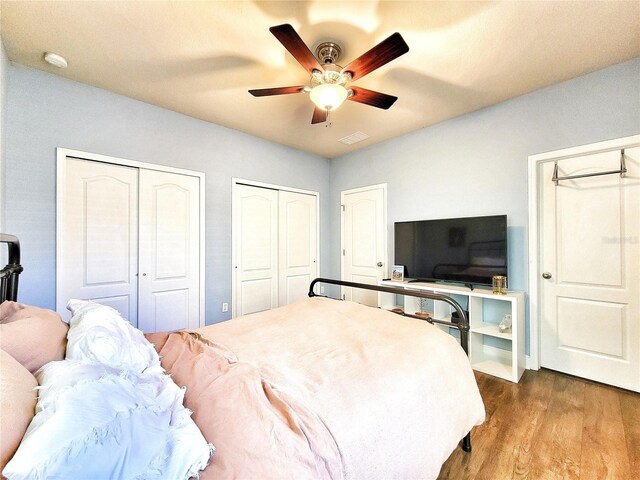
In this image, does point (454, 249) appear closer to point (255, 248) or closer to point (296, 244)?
point (296, 244)

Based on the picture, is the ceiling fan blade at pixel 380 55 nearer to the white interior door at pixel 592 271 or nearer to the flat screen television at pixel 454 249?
the flat screen television at pixel 454 249

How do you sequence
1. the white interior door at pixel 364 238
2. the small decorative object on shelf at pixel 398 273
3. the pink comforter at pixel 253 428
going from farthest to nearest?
the white interior door at pixel 364 238
the small decorative object on shelf at pixel 398 273
the pink comforter at pixel 253 428

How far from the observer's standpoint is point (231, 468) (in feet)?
2.34

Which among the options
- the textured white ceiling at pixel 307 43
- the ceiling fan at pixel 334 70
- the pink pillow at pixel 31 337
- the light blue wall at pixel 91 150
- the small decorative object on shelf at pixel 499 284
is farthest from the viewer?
the small decorative object on shelf at pixel 499 284

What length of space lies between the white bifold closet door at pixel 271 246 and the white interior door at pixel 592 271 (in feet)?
9.52

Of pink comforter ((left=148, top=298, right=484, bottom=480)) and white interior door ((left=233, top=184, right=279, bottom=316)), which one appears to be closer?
pink comforter ((left=148, top=298, right=484, bottom=480))

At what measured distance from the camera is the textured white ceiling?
1.71 m

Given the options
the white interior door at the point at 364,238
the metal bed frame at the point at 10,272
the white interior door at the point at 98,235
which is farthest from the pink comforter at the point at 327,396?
the white interior door at the point at 364,238

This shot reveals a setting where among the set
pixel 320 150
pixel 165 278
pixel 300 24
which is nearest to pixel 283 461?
pixel 300 24

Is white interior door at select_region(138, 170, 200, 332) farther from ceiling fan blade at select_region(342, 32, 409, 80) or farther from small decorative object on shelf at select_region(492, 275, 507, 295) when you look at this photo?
small decorative object on shelf at select_region(492, 275, 507, 295)

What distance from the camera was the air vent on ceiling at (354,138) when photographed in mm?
3613

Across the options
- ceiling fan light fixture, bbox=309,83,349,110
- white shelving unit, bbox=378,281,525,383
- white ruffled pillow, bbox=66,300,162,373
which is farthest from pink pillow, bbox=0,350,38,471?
white shelving unit, bbox=378,281,525,383

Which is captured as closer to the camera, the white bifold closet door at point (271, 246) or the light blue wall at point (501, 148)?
the light blue wall at point (501, 148)

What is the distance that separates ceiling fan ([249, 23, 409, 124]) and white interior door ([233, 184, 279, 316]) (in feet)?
6.00
